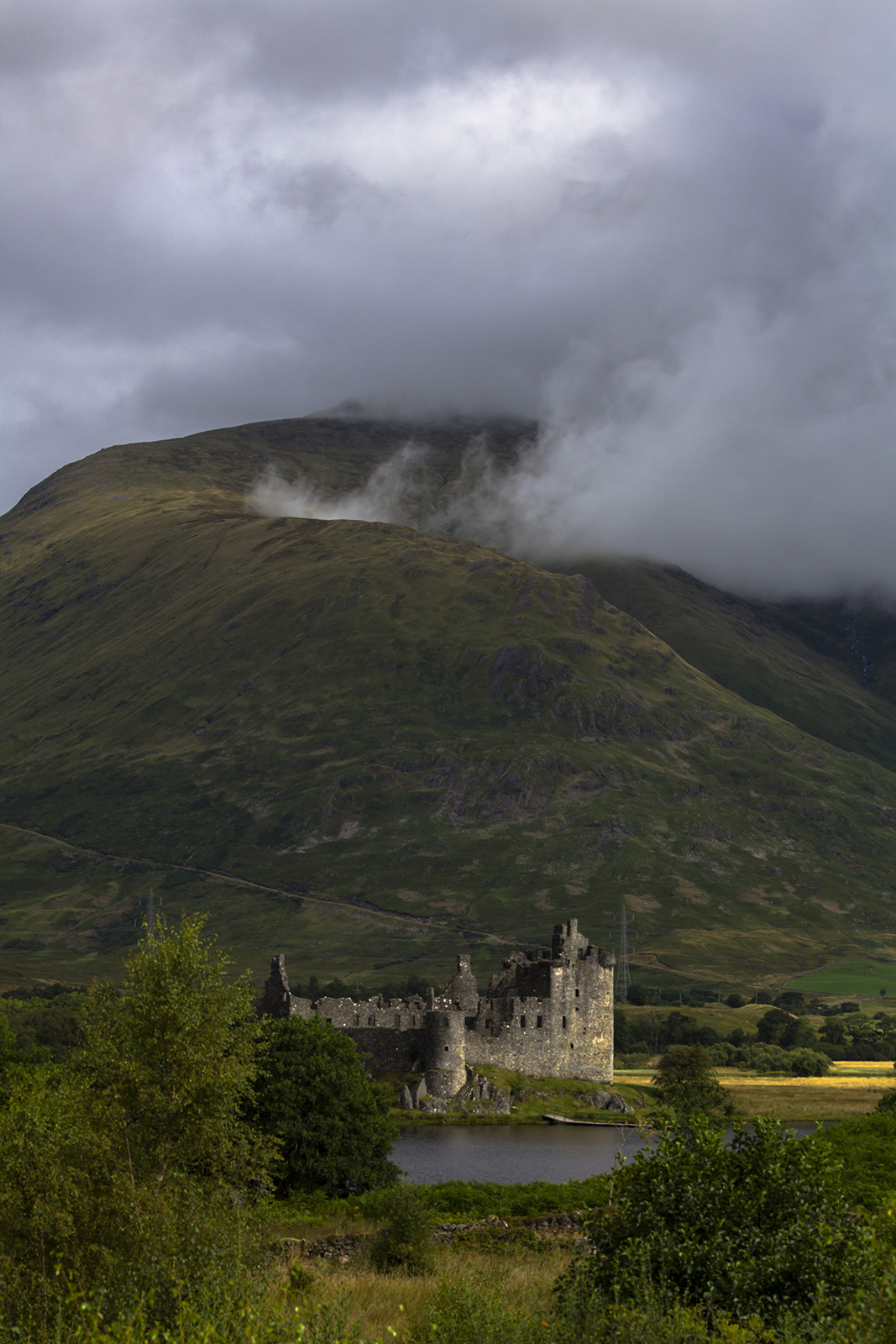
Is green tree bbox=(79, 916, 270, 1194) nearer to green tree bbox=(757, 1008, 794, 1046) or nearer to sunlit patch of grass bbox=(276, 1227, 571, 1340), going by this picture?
sunlit patch of grass bbox=(276, 1227, 571, 1340)

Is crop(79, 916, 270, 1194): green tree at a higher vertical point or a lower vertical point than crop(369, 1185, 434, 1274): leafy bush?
higher

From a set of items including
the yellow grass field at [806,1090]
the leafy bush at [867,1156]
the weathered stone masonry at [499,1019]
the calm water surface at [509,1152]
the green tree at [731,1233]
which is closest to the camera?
the green tree at [731,1233]

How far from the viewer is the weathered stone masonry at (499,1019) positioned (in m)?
118

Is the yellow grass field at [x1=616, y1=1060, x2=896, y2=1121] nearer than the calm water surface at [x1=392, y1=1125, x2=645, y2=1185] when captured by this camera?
No

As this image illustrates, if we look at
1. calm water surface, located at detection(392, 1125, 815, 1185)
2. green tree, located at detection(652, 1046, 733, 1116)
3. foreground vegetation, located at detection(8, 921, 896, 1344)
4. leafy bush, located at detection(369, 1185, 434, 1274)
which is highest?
foreground vegetation, located at detection(8, 921, 896, 1344)

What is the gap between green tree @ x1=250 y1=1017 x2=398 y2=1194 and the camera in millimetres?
69750

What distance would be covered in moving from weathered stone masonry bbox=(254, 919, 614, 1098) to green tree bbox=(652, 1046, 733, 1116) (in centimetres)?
924

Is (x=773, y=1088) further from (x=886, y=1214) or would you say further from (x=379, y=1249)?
(x=886, y=1214)

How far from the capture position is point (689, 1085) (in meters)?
109

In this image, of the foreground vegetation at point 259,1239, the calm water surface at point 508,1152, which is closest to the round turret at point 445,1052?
the calm water surface at point 508,1152

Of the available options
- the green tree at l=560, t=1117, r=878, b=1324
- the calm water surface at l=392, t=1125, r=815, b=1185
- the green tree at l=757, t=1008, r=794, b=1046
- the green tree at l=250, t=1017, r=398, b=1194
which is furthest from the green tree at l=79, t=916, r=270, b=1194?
the green tree at l=757, t=1008, r=794, b=1046

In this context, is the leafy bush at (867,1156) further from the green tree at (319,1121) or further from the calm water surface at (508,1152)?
the green tree at (319,1121)

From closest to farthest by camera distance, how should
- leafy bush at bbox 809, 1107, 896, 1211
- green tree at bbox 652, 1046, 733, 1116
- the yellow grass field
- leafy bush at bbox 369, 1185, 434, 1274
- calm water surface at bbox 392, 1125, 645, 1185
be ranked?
leafy bush at bbox 369, 1185, 434, 1274, leafy bush at bbox 809, 1107, 896, 1211, calm water surface at bbox 392, 1125, 645, 1185, green tree at bbox 652, 1046, 733, 1116, the yellow grass field

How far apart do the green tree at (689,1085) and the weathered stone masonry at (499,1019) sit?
9239mm
